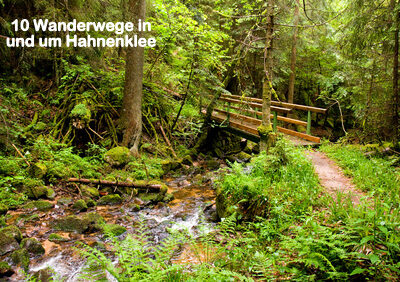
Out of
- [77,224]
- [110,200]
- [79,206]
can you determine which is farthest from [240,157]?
[77,224]

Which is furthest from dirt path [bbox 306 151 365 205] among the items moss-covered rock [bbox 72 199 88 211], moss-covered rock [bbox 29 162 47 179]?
moss-covered rock [bbox 29 162 47 179]

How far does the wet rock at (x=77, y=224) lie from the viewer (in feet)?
17.1

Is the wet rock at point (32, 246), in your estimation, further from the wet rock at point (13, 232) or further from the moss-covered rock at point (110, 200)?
the moss-covered rock at point (110, 200)

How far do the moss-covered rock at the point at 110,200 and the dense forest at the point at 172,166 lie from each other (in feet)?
0.13

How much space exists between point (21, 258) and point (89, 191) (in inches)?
112

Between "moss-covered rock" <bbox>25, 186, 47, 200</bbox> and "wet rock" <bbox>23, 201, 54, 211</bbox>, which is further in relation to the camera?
"moss-covered rock" <bbox>25, 186, 47, 200</bbox>

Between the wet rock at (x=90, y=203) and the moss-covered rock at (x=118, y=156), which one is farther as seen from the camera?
the moss-covered rock at (x=118, y=156)

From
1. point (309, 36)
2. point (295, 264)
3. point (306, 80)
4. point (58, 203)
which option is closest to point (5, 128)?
point (58, 203)

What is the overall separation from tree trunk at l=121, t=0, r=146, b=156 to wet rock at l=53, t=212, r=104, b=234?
386 centimetres

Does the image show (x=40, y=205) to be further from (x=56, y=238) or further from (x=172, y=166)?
(x=172, y=166)

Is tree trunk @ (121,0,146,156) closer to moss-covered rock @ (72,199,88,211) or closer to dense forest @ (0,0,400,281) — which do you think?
dense forest @ (0,0,400,281)

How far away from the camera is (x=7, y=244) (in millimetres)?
4148

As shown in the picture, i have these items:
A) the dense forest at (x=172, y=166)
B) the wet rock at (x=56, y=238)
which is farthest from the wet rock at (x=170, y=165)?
the wet rock at (x=56, y=238)

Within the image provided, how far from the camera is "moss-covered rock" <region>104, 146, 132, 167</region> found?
8289 mm
